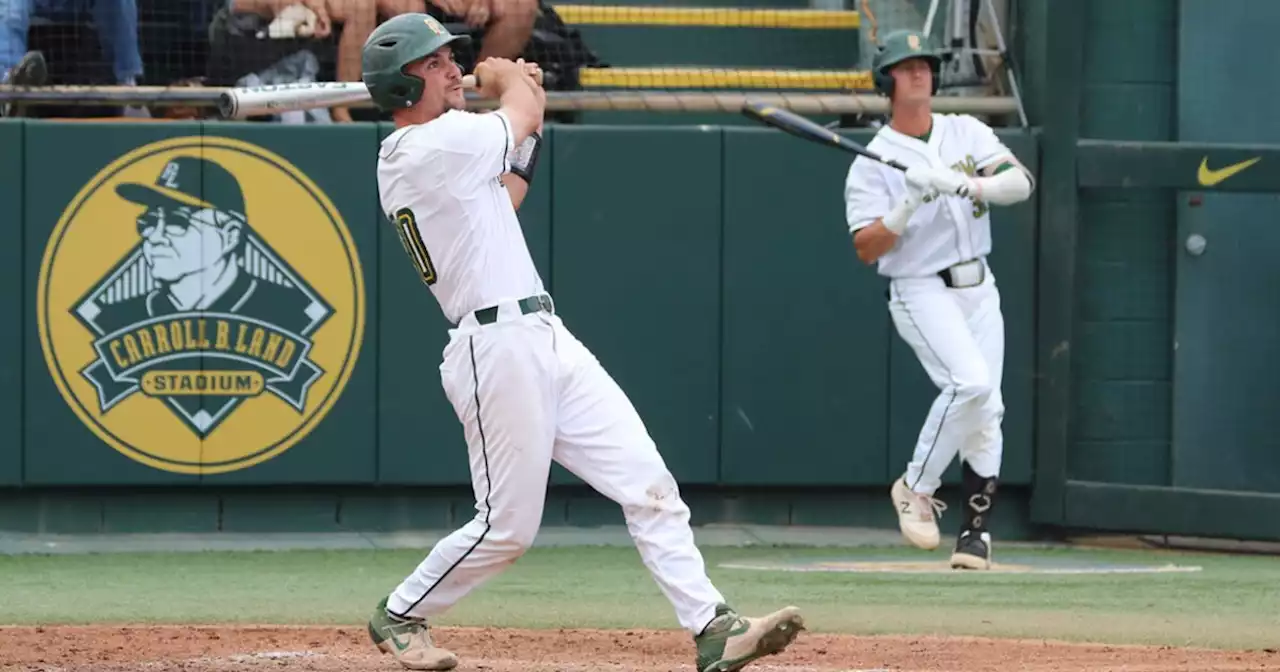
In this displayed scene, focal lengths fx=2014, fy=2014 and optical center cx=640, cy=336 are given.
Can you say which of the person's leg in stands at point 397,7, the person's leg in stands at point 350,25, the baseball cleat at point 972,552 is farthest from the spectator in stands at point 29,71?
the baseball cleat at point 972,552

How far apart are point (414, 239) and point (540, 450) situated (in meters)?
0.60

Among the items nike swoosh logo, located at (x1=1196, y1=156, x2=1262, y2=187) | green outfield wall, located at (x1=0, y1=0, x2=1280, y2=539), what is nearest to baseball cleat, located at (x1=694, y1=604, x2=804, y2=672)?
green outfield wall, located at (x1=0, y1=0, x2=1280, y2=539)

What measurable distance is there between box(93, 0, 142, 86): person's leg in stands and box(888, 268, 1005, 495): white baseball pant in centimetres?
329

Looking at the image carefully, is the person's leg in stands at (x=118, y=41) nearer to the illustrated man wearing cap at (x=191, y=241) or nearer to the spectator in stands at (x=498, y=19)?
the illustrated man wearing cap at (x=191, y=241)

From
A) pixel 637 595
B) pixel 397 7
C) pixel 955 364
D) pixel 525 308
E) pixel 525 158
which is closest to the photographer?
pixel 525 308

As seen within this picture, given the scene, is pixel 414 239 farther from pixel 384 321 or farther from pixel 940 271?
pixel 384 321

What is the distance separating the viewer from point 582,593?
22.3ft

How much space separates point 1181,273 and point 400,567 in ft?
11.5

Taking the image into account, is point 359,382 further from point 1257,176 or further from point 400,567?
point 1257,176

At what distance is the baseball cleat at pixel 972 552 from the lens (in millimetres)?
7426

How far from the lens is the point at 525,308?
4824 mm

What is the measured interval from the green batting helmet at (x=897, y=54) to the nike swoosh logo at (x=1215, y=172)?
1367 millimetres

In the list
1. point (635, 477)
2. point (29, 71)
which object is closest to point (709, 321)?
point (29, 71)

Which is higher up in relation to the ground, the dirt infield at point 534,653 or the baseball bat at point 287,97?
the baseball bat at point 287,97
